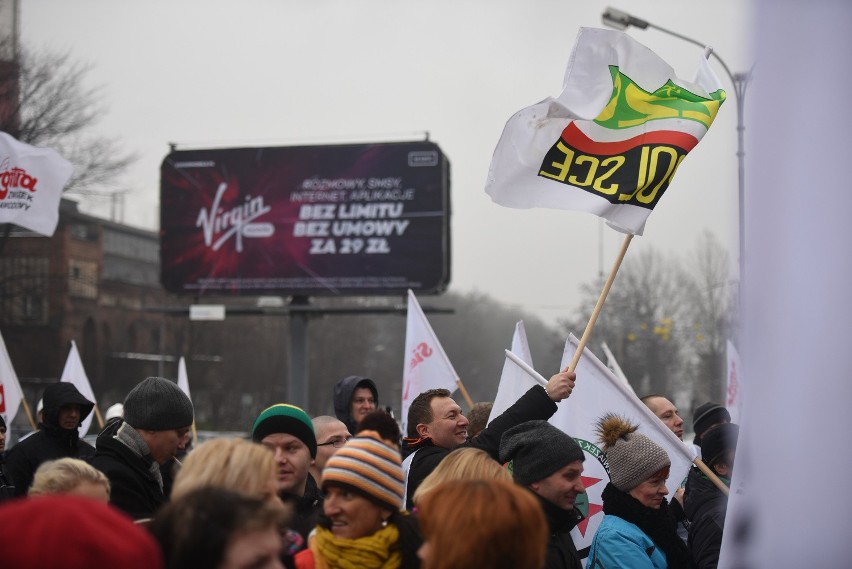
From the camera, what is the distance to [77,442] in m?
7.45

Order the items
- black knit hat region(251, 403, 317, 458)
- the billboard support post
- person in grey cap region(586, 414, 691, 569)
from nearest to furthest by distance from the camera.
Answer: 1. black knit hat region(251, 403, 317, 458)
2. person in grey cap region(586, 414, 691, 569)
3. the billboard support post

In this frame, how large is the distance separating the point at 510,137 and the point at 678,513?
242 centimetres

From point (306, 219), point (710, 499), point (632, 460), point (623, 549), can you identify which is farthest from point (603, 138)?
point (306, 219)

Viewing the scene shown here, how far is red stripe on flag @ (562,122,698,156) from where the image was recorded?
5.49 metres

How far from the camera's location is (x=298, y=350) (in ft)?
72.1

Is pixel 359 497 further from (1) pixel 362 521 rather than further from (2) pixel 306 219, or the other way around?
(2) pixel 306 219

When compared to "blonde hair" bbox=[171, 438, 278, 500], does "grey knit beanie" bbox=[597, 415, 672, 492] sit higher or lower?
lower

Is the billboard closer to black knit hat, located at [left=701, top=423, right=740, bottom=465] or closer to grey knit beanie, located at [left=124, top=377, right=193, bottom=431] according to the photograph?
black knit hat, located at [left=701, top=423, right=740, bottom=465]

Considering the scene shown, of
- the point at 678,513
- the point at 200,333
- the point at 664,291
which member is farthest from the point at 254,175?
the point at 664,291

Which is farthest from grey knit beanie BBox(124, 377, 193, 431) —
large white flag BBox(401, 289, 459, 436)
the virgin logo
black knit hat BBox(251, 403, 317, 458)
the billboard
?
the virgin logo

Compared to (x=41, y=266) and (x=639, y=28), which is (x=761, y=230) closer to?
(x=639, y=28)

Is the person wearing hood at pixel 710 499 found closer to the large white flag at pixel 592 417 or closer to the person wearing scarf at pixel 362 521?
the large white flag at pixel 592 417

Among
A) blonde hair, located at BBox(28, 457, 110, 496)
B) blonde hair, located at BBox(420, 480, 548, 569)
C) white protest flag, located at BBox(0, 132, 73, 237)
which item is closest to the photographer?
blonde hair, located at BBox(420, 480, 548, 569)

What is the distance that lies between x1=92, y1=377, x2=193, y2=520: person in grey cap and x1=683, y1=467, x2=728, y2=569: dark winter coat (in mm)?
2387
